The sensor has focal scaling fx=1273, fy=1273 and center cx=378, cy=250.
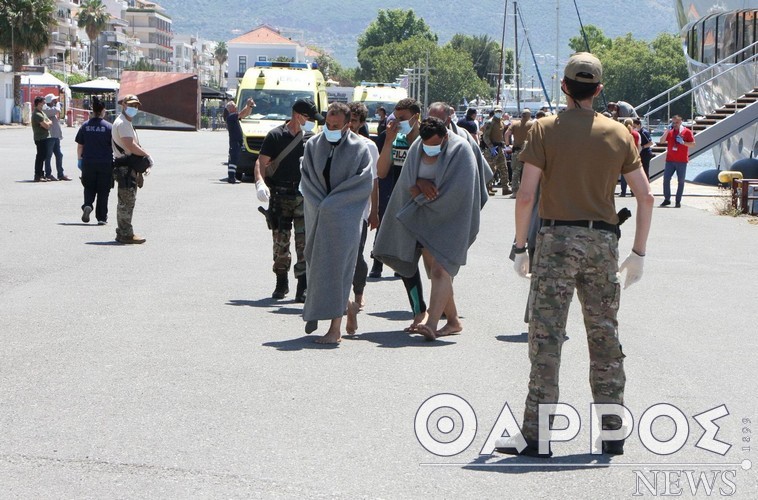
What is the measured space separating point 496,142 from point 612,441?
21.2 metres

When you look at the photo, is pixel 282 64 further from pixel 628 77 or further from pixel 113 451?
pixel 628 77

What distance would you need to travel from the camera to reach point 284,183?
10961 millimetres

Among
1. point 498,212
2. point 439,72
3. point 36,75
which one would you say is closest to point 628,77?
point 439,72

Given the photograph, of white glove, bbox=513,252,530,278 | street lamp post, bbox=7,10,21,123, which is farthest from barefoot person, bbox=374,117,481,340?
street lamp post, bbox=7,10,21,123

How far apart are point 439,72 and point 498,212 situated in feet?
459

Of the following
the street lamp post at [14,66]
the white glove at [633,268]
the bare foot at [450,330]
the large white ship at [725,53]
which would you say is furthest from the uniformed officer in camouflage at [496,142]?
the street lamp post at [14,66]

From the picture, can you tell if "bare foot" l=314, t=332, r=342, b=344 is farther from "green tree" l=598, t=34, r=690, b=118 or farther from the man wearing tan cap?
"green tree" l=598, t=34, r=690, b=118

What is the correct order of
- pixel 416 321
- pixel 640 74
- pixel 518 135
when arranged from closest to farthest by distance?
1. pixel 416 321
2. pixel 518 135
3. pixel 640 74

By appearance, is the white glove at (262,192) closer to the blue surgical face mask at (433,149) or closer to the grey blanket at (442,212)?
the grey blanket at (442,212)

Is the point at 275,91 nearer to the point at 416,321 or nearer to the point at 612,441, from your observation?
the point at 416,321

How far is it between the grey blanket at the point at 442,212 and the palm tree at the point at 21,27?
74.9 m

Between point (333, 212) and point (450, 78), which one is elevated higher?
point (450, 78)

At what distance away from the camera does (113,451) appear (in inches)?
235

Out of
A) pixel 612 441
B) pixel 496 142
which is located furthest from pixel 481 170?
pixel 496 142
